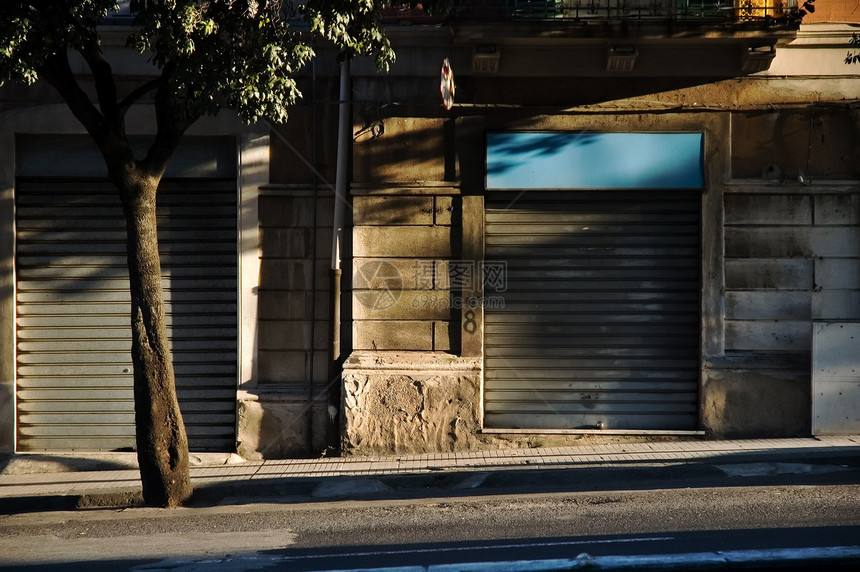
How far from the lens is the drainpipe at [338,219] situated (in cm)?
1092

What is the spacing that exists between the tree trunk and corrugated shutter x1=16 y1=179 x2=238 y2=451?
2.53 m

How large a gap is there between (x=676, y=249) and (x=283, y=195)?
5055mm

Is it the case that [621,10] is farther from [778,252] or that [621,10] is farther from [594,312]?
[594,312]

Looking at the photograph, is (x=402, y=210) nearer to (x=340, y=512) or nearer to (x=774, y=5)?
(x=340, y=512)

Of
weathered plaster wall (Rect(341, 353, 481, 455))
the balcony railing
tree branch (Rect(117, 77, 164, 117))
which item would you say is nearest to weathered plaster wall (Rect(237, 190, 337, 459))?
weathered plaster wall (Rect(341, 353, 481, 455))

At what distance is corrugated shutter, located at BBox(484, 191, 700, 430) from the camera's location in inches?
437

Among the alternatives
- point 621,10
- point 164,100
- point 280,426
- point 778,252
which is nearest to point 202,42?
point 164,100

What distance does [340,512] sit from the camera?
8117 millimetres

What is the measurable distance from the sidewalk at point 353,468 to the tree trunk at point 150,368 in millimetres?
663

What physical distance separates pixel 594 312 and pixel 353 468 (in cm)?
364

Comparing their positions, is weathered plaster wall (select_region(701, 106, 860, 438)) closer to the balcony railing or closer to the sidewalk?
the sidewalk

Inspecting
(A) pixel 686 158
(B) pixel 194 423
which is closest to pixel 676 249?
(A) pixel 686 158

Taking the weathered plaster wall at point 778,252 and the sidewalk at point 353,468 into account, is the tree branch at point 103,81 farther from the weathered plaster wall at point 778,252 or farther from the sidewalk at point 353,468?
the weathered plaster wall at point 778,252

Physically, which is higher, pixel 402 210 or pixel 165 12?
pixel 165 12
